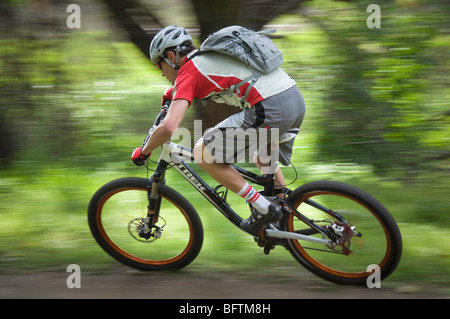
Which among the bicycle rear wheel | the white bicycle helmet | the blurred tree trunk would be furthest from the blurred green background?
the white bicycle helmet

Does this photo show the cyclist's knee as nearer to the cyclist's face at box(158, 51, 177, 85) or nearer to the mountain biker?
the mountain biker

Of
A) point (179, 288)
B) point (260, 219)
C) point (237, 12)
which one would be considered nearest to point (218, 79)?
point (260, 219)

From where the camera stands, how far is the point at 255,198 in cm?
329

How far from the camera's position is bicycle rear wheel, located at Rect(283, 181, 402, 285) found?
10.2 feet

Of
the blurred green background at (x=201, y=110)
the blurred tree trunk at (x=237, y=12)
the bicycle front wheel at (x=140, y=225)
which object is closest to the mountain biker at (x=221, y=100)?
the bicycle front wheel at (x=140, y=225)

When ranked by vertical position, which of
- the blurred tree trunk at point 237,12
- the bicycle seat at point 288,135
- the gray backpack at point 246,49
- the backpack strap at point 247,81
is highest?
the blurred tree trunk at point 237,12

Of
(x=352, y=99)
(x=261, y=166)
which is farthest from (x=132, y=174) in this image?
(x=352, y=99)

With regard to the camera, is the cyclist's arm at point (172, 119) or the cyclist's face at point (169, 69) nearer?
the cyclist's arm at point (172, 119)

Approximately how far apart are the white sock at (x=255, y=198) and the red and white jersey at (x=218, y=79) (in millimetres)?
590

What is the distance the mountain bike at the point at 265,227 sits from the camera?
3.21 metres

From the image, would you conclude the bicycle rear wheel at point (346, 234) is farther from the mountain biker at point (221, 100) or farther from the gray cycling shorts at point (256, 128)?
the gray cycling shorts at point (256, 128)

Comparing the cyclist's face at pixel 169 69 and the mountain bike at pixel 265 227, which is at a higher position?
the cyclist's face at pixel 169 69
